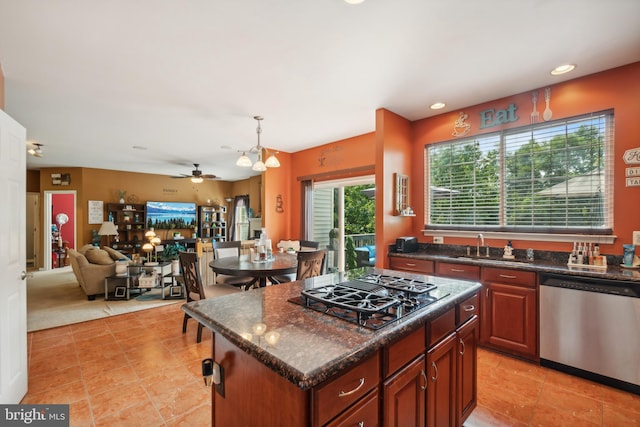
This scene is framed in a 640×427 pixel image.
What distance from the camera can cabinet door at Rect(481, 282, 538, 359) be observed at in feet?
8.42

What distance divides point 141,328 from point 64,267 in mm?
6280

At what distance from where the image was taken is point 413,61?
2.44m

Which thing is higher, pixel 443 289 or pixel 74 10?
pixel 74 10

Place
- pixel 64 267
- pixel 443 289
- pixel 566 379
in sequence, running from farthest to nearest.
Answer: pixel 64 267 → pixel 566 379 → pixel 443 289

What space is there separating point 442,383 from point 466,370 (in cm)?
38

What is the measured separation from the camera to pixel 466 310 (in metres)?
1.70

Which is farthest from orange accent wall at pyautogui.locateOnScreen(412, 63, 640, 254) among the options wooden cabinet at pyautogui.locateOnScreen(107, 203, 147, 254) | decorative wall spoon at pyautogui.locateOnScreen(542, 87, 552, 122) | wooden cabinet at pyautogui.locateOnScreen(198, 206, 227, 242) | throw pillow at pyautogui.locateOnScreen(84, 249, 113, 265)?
wooden cabinet at pyautogui.locateOnScreen(107, 203, 147, 254)

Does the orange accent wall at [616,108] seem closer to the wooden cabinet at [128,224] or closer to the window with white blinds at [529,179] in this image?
the window with white blinds at [529,179]

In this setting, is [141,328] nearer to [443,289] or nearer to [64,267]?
[443,289]

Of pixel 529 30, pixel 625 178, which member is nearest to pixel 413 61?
pixel 529 30

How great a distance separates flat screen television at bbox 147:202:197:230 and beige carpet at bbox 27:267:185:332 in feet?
9.96

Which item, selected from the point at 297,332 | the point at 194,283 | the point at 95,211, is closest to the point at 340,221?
the point at 194,283

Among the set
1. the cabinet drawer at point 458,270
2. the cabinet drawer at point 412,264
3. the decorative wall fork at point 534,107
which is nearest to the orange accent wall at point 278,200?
the cabinet drawer at point 412,264

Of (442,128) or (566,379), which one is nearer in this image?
(566,379)
